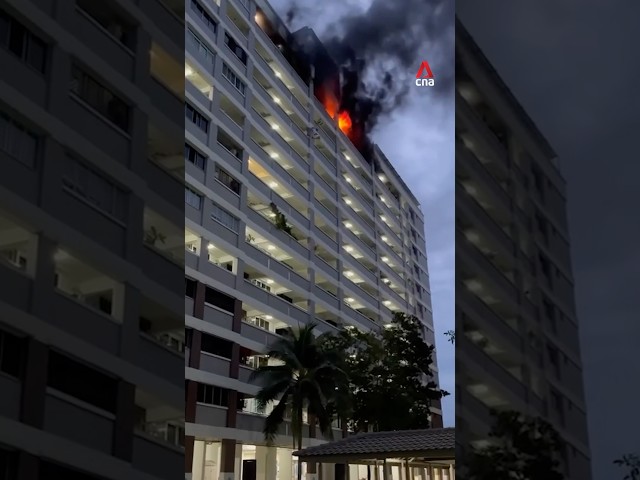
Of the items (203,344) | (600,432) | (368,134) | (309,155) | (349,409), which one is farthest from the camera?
(309,155)

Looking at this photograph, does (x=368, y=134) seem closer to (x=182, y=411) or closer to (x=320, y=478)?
(x=182, y=411)

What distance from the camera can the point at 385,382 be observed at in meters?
2.76

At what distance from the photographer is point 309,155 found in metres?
→ 9.45

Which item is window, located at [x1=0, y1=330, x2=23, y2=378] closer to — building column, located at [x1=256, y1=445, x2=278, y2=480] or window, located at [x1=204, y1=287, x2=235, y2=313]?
building column, located at [x1=256, y1=445, x2=278, y2=480]

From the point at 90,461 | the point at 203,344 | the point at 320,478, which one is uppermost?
the point at 203,344

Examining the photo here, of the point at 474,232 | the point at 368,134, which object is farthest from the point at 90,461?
the point at 368,134

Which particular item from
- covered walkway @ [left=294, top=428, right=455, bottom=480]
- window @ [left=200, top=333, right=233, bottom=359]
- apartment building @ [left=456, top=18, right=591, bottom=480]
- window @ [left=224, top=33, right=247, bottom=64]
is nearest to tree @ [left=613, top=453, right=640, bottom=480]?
apartment building @ [left=456, top=18, right=591, bottom=480]

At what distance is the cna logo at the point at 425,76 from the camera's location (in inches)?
16.1

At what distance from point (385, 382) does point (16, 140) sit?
261 centimetres

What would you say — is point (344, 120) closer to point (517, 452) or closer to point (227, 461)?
point (517, 452)

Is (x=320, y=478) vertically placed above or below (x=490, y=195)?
below

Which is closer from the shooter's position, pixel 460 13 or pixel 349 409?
pixel 460 13

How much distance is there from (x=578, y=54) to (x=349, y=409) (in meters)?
3.25

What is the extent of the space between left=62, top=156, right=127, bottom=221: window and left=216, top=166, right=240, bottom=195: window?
20.1 ft
